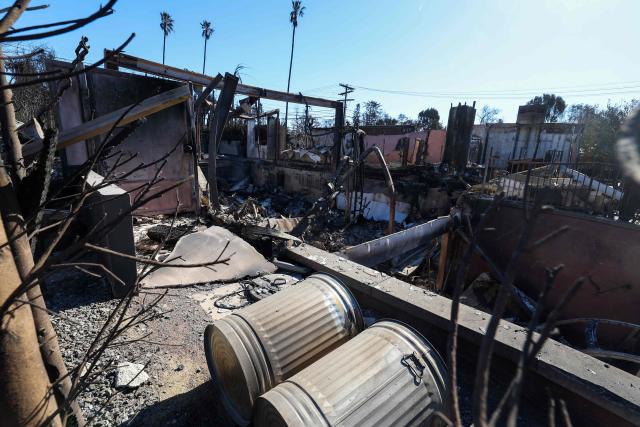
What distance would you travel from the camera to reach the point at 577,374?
208 centimetres

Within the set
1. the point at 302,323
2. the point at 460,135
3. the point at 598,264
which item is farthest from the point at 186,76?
the point at 598,264

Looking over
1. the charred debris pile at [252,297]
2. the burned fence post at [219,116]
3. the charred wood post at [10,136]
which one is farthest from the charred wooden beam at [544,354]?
Answer: the burned fence post at [219,116]

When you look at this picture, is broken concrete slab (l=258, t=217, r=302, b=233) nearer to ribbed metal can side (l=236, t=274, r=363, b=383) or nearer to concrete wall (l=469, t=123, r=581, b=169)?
ribbed metal can side (l=236, t=274, r=363, b=383)

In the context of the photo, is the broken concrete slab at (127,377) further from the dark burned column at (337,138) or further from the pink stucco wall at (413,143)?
the pink stucco wall at (413,143)

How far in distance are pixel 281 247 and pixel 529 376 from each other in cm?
307

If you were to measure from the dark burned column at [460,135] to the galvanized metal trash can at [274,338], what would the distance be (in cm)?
1083

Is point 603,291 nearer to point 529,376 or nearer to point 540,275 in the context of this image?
point 540,275

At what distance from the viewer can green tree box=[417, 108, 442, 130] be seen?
38.0 meters

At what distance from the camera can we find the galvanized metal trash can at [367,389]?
1563 mm

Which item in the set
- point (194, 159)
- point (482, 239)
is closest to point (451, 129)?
point (482, 239)

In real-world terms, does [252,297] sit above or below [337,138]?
below

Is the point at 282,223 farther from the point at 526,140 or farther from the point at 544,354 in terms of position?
the point at 526,140

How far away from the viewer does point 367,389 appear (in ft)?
5.43

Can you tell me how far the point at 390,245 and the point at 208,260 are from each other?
3.12 meters
